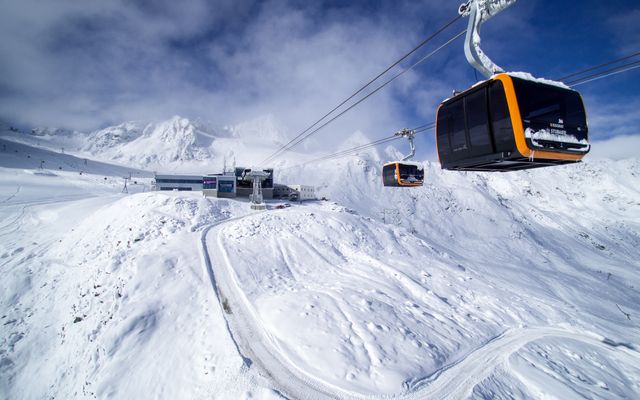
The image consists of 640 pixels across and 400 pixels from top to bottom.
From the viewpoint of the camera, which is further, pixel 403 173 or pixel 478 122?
pixel 403 173

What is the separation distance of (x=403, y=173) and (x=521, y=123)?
10154 millimetres

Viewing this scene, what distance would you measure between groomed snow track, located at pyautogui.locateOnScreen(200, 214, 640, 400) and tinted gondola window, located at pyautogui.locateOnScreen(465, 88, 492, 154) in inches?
341

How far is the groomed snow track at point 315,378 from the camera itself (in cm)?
A: 870

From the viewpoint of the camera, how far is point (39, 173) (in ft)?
255

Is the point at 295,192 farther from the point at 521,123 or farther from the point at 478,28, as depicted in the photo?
the point at 521,123

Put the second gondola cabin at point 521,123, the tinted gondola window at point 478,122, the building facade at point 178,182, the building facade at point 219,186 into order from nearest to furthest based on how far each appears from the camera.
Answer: the second gondola cabin at point 521,123 → the tinted gondola window at point 478,122 → the building facade at point 219,186 → the building facade at point 178,182

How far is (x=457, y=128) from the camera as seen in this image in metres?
7.25

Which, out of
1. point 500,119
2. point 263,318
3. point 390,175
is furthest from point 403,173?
point 263,318

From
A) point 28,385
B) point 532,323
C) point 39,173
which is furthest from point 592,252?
point 39,173

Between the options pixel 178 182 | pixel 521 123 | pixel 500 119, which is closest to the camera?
pixel 521 123

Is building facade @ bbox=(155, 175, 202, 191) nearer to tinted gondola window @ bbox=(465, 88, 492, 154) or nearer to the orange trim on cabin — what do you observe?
tinted gondola window @ bbox=(465, 88, 492, 154)

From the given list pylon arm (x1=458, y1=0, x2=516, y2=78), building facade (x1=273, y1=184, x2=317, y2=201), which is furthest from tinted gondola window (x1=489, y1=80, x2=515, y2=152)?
building facade (x1=273, y1=184, x2=317, y2=201)

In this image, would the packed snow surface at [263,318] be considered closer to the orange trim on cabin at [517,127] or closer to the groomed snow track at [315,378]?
the groomed snow track at [315,378]

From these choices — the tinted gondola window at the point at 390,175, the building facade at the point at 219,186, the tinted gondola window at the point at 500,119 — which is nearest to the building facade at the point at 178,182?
the building facade at the point at 219,186
